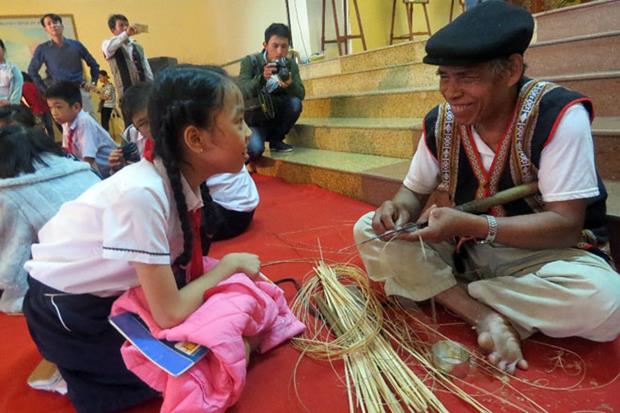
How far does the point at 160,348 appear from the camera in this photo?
0.91 metres

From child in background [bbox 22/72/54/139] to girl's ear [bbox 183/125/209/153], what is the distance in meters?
4.50

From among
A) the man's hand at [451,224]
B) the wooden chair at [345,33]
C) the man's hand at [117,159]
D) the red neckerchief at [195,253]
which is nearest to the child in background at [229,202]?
the man's hand at [117,159]

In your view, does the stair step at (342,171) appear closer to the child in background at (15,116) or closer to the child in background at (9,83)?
the child in background at (15,116)

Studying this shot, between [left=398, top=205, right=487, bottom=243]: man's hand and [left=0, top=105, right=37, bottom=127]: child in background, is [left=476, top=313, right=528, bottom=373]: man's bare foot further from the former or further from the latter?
[left=0, top=105, right=37, bottom=127]: child in background

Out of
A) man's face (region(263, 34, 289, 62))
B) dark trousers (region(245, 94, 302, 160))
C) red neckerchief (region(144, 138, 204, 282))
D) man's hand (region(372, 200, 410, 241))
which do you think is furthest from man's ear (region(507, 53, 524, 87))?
dark trousers (region(245, 94, 302, 160))

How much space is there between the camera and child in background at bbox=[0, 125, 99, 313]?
56.9 inches

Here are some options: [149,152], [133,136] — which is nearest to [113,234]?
[149,152]

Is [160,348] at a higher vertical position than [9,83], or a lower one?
lower

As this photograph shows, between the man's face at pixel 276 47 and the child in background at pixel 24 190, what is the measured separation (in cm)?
202

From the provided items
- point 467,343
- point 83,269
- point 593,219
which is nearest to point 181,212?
point 83,269

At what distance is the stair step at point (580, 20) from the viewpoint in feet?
7.68

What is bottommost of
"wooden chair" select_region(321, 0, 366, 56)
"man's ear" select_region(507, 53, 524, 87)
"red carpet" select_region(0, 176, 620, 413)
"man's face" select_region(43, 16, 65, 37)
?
"red carpet" select_region(0, 176, 620, 413)

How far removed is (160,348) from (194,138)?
1.56 feet

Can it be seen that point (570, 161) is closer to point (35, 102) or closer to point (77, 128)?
point (77, 128)
